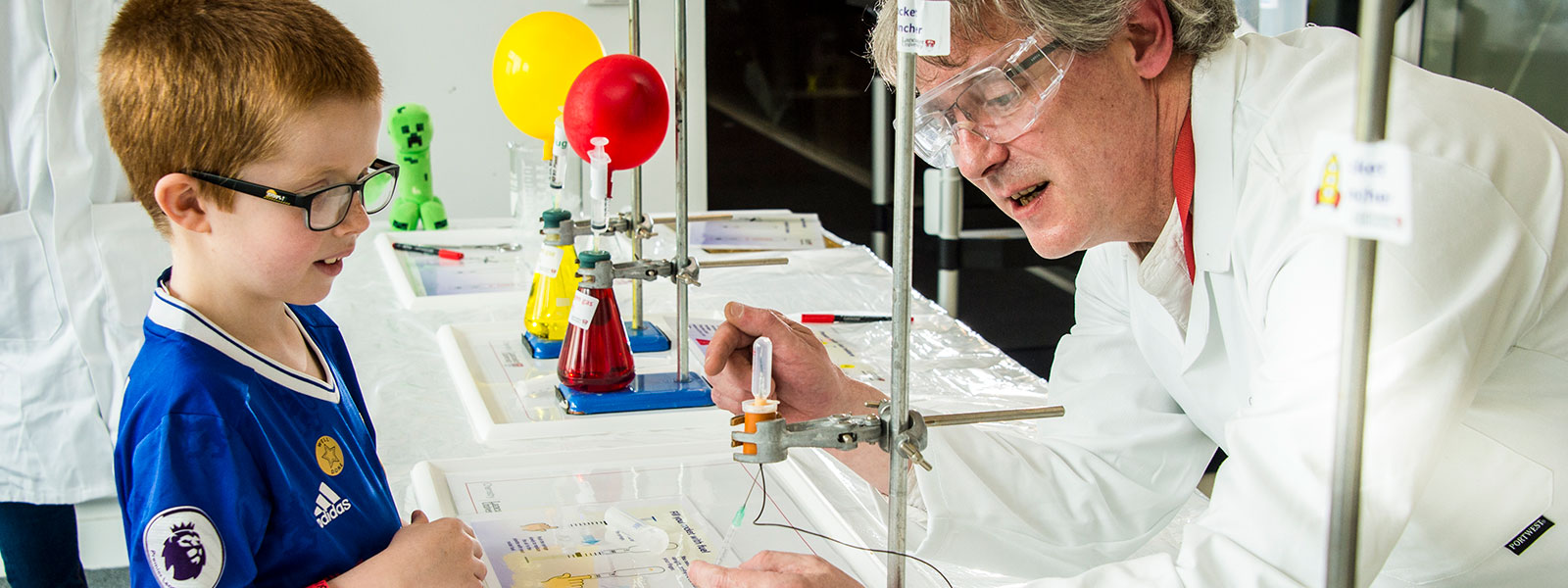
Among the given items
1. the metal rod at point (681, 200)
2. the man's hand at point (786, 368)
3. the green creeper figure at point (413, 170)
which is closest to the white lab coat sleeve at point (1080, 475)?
the man's hand at point (786, 368)

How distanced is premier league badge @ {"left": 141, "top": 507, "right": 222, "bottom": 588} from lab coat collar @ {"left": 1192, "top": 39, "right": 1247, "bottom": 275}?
2.71 feet

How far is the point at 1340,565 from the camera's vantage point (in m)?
0.40

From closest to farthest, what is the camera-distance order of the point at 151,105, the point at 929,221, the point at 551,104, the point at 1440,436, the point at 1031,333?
the point at 1440,436 < the point at 151,105 < the point at 551,104 < the point at 929,221 < the point at 1031,333

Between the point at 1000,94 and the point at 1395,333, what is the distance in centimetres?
41

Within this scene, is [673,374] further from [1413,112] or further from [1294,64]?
[1413,112]

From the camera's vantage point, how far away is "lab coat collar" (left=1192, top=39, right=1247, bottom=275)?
3.24 feet

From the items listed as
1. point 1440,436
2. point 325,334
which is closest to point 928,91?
point 1440,436

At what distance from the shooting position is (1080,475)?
1.23 meters

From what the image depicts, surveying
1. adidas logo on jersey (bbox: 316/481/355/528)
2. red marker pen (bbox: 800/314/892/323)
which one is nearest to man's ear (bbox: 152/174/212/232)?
adidas logo on jersey (bbox: 316/481/355/528)

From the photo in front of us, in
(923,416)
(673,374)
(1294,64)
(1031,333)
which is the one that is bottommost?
(1031,333)

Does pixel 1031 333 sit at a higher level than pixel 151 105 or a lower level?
lower

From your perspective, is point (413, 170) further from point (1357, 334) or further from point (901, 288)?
point (1357, 334)

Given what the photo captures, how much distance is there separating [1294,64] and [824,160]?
4.67m

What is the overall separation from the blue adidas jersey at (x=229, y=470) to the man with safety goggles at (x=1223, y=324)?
1.03 ft
